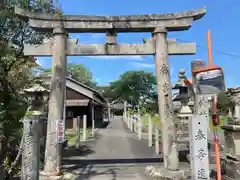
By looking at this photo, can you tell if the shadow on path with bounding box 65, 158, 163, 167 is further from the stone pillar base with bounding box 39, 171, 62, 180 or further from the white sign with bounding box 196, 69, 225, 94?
the white sign with bounding box 196, 69, 225, 94

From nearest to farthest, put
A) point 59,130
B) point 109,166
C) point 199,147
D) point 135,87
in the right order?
point 199,147
point 59,130
point 109,166
point 135,87

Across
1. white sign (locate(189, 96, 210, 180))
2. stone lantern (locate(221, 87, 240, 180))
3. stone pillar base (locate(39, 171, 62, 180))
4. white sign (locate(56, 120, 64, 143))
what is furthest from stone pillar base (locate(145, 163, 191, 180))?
white sign (locate(56, 120, 64, 143))

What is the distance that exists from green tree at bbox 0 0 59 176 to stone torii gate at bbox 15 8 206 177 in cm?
112

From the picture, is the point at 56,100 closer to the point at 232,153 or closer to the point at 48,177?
the point at 48,177

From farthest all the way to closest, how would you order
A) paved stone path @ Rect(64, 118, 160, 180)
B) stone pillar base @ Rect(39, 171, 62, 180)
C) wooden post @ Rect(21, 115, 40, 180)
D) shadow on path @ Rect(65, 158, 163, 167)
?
1. shadow on path @ Rect(65, 158, 163, 167)
2. paved stone path @ Rect(64, 118, 160, 180)
3. stone pillar base @ Rect(39, 171, 62, 180)
4. wooden post @ Rect(21, 115, 40, 180)

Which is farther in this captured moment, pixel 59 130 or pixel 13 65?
pixel 13 65

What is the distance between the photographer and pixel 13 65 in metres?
Answer: 8.48

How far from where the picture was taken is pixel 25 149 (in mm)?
4750

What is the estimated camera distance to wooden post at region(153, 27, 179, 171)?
635 cm

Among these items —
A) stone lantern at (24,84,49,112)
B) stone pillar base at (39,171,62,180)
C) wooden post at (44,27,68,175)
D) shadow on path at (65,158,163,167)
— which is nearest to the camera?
stone pillar base at (39,171,62,180)

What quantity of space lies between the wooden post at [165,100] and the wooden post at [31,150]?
3.68m

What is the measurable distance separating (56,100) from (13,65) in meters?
3.37

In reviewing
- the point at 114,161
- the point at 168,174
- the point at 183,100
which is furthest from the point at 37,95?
the point at 183,100

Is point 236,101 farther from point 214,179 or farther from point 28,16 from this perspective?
point 28,16
